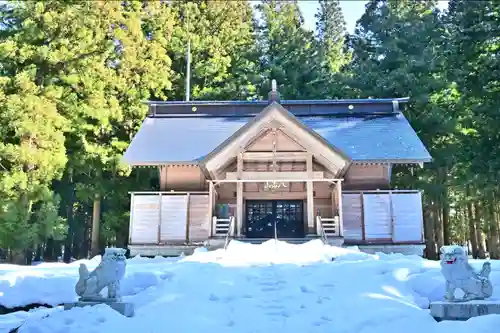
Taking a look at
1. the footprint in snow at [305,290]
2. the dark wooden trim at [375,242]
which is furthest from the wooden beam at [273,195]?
the footprint in snow at [305,290]

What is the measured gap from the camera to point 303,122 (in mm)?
17703

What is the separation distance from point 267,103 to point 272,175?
18.2 ft

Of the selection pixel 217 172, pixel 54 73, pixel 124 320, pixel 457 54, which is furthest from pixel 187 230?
pixel 457 54

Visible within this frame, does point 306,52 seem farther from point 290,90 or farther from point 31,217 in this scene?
point 31,217

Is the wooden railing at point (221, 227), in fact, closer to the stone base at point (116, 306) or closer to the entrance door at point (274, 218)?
the entrance door at point (274, 218)

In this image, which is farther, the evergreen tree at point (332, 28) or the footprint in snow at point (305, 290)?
the evergreen tree at point (332, 28)

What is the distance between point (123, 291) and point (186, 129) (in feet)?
38.8

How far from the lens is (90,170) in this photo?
20219 millimetres

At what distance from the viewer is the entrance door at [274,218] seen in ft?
56.9

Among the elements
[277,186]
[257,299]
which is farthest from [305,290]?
[277,186]

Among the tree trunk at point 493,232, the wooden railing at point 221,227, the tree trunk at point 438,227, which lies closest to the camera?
the wooden railing at point 221,227

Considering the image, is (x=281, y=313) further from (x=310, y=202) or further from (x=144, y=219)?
(x=144, y=219)

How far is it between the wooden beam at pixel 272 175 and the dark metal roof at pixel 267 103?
550cm

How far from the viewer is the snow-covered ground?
568cm
